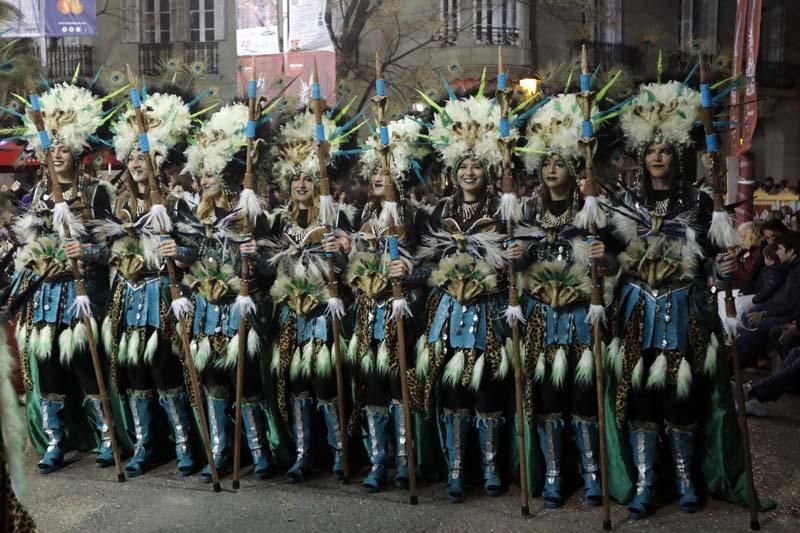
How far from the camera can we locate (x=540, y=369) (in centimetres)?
489

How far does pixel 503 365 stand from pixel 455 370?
27 cm

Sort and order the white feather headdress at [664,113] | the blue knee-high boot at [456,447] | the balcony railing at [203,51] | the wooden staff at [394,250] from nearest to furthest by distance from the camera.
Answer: the white feather headdress at [664,113]
the wooden staff at [394,250]
the blue knee-high boot at [456,447]
the balcony railing at [203,51]

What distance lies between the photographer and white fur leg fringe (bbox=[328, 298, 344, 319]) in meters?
5.12

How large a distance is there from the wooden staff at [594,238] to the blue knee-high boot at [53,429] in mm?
3462

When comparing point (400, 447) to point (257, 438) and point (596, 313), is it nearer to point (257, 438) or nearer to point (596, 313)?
point (257, 438)

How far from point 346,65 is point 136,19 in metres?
3.87

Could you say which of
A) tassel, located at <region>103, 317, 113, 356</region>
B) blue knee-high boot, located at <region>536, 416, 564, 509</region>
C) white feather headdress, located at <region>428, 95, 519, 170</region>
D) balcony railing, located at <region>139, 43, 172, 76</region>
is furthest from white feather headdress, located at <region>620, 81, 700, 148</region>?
balcony railing, located at <region>139, 43, 172, 76</region>

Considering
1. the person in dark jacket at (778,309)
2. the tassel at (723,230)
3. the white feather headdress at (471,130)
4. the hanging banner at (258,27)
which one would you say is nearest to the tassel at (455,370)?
the white feather headdress at (471,130)

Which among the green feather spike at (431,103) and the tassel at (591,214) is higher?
the green feather spike at (431,103)

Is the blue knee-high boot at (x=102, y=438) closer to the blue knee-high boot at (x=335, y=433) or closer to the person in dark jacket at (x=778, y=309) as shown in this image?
the blue knee-high boot at (x=335, y=433)

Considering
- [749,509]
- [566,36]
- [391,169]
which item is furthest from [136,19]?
[749,509]

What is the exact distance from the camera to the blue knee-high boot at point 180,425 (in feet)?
18.2

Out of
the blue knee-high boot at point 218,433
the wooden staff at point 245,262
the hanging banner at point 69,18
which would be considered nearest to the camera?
the wooden staff at point 245,262

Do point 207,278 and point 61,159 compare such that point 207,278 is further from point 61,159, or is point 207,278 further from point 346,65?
point 346,65
